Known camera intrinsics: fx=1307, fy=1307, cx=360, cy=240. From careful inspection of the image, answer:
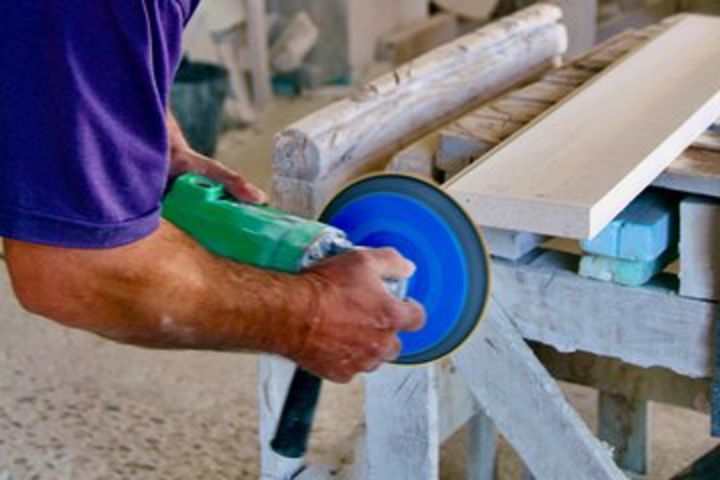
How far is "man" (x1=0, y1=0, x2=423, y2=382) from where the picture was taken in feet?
4.34

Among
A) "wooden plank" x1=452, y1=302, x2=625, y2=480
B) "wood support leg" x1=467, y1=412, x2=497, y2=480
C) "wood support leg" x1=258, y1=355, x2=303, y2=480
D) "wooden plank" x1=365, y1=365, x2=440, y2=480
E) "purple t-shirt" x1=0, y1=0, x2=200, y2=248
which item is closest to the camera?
"purple t-shirt" x1=0, y1=0, x2=200, y2=248

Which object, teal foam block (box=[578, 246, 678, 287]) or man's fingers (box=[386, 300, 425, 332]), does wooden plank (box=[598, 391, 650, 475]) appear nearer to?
teal foam block (box=[578, 246, 678, 287])

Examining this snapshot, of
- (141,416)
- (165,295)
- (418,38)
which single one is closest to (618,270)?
(165,295)

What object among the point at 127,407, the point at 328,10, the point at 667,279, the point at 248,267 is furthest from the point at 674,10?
the point at 248,267

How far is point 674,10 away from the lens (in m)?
4.43

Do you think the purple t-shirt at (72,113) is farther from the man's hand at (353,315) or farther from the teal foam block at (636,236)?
the teal foam block at (636,236)

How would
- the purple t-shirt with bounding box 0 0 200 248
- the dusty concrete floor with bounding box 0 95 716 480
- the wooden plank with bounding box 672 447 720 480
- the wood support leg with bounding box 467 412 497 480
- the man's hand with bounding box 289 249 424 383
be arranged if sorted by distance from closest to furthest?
1. the purple t-shirt with bounding box 0 0 200 248
2. the man's hand with bounding box 289 249 424 383
3. the wooden plank with bounding box 672 447 720 480
4. the wood support leg with bounding box 467 412 497 480
5. the dusty concrete floor with bounding box 0 95 716 480

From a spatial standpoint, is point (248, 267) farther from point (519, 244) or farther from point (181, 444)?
point (181, 444)

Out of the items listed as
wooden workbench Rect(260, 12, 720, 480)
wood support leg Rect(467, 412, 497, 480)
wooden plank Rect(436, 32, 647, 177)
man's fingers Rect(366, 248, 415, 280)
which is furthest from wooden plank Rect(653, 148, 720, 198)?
wood support leg Rect(467, 412, 497, 480)

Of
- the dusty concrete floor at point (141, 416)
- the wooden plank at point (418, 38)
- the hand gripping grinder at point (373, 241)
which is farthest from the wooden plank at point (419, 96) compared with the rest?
the wooden plank at point (418, 38)

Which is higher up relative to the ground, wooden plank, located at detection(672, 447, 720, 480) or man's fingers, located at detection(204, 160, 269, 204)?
man's fingers, located at detection(204, 160, 269, 204)

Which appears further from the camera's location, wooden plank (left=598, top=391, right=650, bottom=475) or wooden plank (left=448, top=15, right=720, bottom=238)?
wooden plank (left=598, top=391, right=650, bottom=475)

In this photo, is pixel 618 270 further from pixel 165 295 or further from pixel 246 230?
pixel 165 295

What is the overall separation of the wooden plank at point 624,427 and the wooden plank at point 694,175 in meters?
0.96
